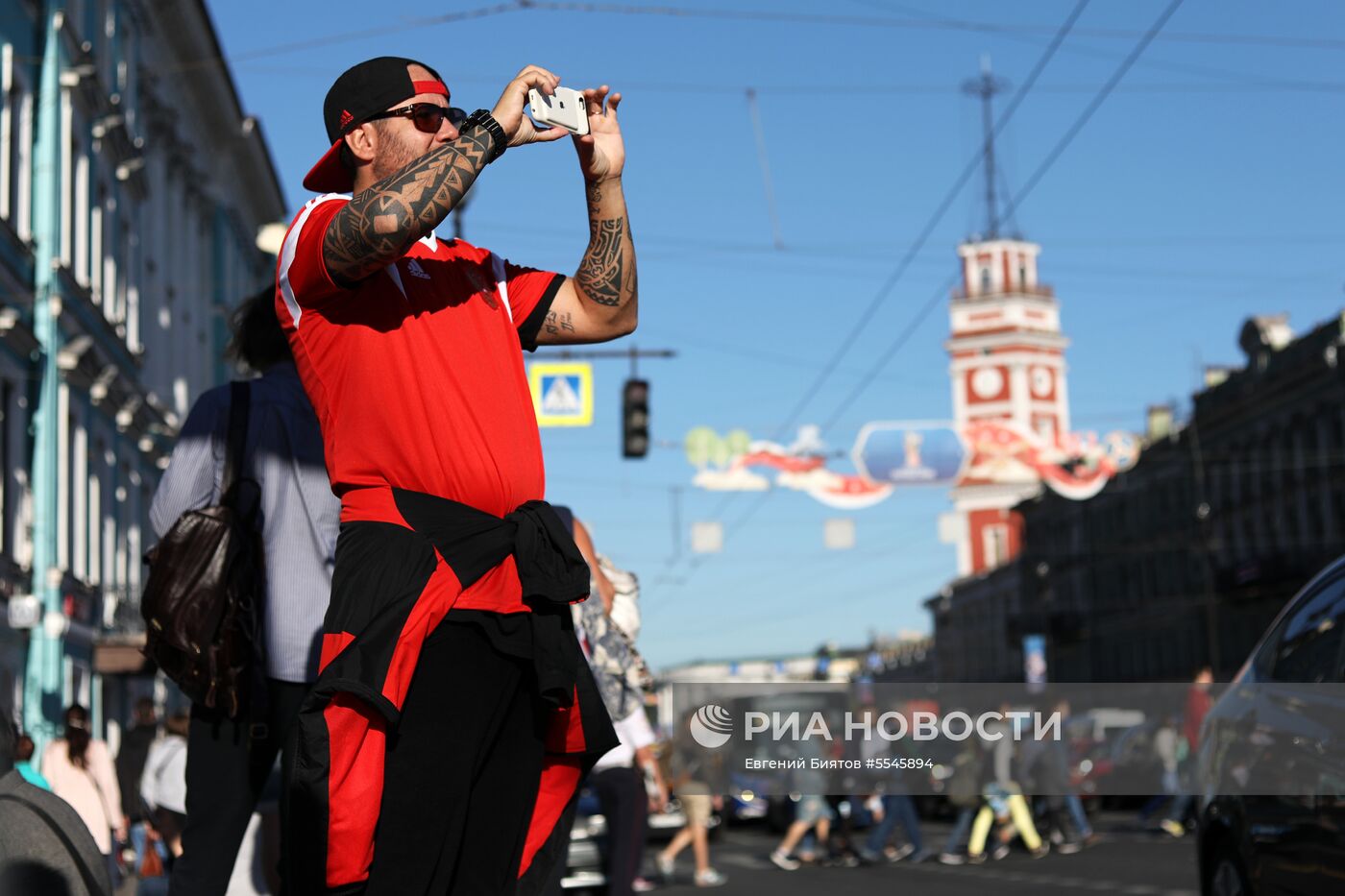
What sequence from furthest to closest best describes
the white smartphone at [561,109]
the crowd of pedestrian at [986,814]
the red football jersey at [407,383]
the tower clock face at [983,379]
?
the tower clock face at [983,379], the crowd of pedestrian at [986,814], the white smartphone at [561,109], the red football jersey at [407,383]

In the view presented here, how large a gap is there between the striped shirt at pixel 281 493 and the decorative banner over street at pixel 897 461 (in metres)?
30.3

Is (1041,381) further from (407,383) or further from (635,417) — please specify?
(407,383)

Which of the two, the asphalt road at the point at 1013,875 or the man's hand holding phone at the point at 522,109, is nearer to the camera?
the man's hand holding phone at the point at 522,109

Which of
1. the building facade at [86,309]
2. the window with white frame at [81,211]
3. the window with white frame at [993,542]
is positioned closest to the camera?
the building facade at [86,309]

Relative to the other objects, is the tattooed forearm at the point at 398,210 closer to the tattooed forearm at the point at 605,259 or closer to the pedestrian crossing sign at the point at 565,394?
the tattooed forearm at the point at 605,259

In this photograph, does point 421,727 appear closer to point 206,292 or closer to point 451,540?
point 451,540

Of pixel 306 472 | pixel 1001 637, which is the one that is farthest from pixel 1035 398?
pixel 306 472

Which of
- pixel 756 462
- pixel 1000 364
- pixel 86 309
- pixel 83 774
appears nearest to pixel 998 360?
pixel 1000 364

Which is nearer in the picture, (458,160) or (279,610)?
(458,160)

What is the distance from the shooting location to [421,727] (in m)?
3.05

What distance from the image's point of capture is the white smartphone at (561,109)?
10.8 feet

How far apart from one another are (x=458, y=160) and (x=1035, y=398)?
436 feet

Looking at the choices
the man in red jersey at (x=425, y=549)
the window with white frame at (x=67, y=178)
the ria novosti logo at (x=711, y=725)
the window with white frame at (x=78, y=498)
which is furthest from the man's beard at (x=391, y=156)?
the window with white frame at (x=78, y=498)

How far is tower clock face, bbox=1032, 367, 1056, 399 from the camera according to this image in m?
134
